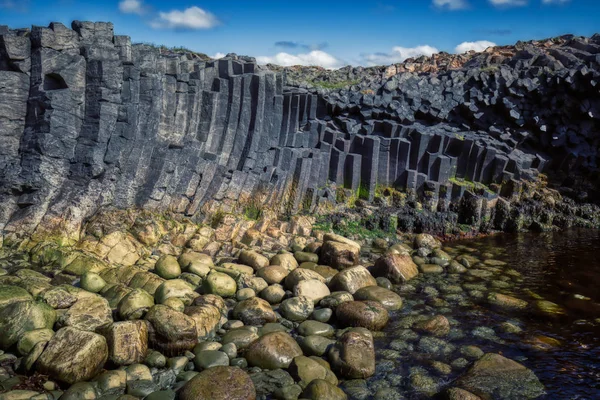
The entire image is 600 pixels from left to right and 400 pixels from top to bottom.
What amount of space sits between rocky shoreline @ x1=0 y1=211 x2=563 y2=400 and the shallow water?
2.5 inches

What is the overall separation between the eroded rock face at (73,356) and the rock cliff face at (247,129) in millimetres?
4627

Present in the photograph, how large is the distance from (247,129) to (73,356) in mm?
10200

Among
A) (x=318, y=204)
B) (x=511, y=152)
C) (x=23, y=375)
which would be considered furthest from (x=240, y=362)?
(x=511, y=152)

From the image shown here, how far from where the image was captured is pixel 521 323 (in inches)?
372

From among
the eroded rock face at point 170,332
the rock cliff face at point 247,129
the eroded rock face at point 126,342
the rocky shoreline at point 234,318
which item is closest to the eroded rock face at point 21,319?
the rocky shoreline at point 234,318

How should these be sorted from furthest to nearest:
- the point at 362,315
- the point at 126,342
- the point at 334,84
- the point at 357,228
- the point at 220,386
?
the point at 334,84, the point at 357,228, the point at 362,315, the point at 126,342, the point at 220,386

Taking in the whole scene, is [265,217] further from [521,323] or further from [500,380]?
[500,380]

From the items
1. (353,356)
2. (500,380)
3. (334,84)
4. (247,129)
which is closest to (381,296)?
(353,356)

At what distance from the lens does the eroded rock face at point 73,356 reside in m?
6.49

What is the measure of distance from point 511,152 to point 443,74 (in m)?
5.83

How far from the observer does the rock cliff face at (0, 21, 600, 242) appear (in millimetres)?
11625

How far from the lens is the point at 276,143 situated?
53.5 feet

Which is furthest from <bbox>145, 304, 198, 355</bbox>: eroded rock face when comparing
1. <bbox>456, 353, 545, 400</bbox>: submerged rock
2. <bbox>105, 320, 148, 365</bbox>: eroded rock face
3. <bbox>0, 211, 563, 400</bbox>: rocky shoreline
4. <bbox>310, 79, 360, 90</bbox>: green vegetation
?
<bbox>310, 79, 360, 90</bbox>: green vegetation

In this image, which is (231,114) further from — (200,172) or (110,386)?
(110,386)
